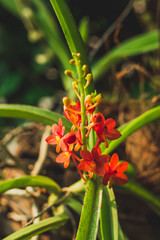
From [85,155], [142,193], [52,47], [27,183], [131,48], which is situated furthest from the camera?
[52,47]

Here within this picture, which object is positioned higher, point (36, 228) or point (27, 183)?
point (27, 183)

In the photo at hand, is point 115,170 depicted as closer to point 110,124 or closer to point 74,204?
point 110,124

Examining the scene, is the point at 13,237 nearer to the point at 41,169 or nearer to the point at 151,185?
the point at 41,169

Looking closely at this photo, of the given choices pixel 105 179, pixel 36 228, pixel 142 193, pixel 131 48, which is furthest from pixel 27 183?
pixel 131 48

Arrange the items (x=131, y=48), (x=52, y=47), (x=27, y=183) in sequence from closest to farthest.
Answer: (x=27, y=183) → (x=131, y=48) → (x=52, y=47)

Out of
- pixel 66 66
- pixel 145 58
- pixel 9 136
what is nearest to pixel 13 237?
pixel 9 136

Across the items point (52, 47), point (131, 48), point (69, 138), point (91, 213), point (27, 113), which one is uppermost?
point (52, 47)

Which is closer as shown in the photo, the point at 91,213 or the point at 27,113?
the point at 91,213

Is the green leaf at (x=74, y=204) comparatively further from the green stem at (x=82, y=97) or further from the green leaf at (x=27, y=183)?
the green stem at (x=82, y=97)
